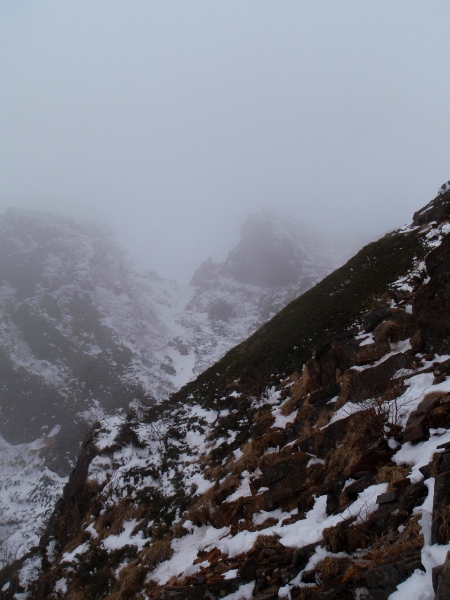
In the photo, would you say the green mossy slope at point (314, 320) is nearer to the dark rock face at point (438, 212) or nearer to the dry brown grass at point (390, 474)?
the dark rock face at point (438, 212)

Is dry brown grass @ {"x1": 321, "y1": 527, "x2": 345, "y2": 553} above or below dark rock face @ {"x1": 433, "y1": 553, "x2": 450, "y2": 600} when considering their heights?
below

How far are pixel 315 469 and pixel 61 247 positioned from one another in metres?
162

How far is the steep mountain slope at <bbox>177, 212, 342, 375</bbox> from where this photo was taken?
411ft

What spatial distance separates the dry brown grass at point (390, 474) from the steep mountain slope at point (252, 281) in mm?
99747

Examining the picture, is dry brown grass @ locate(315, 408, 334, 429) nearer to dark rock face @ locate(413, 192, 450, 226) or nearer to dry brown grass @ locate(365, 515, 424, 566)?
dry brown grass @ locate(365, 515, 424, 566)

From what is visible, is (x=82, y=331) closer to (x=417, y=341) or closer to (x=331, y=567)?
(x=417, y=341)

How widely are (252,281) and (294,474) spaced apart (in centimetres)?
15149

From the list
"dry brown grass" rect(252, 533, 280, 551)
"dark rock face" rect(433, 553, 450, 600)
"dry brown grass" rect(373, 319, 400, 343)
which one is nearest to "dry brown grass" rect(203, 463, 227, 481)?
"dry brown grass" rect(252, 533, 280, 551)

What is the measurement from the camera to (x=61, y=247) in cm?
15088

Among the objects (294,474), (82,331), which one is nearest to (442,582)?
(294,474)

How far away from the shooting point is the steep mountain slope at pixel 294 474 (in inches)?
195

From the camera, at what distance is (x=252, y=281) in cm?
15900

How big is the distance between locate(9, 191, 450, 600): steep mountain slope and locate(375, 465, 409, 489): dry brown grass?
0.08ft

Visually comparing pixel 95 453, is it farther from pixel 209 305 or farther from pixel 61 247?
pixel 61 247
